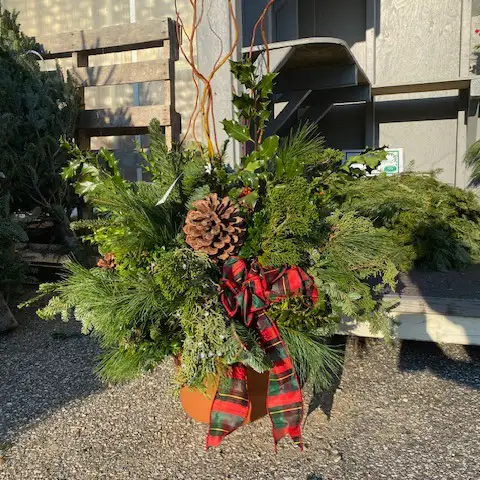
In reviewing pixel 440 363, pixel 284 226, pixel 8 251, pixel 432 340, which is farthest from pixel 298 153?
pixel 8 251

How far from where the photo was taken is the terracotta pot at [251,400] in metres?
2.00

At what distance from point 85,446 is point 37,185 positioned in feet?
8.36

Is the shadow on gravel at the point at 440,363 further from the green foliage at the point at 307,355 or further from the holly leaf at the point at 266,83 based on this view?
the holly leaf at the point at 266,83

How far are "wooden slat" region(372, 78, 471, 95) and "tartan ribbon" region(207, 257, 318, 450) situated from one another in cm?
432

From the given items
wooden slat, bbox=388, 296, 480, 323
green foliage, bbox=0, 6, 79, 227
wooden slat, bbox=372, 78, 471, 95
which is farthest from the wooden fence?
wooden slat, bbox=372, 78, 471, 95

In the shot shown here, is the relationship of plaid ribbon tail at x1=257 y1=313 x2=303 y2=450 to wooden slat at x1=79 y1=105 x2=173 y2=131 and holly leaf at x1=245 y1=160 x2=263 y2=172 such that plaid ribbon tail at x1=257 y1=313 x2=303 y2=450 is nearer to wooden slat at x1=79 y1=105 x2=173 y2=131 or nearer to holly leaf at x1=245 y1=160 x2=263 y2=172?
holly leaf at x1=245 y1=160 x2=263 y2=172

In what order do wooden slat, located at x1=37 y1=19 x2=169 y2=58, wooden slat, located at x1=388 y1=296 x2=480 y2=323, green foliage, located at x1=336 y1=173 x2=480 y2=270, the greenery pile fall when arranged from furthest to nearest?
wooden slat, located at x1=37 y1=19 x2=169 y2=58, green foliage, located at x1=336 y1=173 x2=480 y2=270, wooden slat, located at x1=388 y1=296 x2=480 y2=323, the greenery pile

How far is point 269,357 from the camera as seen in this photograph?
1828mm

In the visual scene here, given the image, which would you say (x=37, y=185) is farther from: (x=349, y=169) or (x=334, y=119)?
(x=334, y=119)

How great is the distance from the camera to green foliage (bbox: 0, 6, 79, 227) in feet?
12.7

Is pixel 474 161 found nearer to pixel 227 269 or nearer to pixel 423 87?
pixel 423 87

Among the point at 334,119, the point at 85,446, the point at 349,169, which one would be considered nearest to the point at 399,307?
the point at 349,169

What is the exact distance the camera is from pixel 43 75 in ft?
13.7

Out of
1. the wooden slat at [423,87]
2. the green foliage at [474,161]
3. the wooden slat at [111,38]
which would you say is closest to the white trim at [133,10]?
the wooden slat at [111,38]
